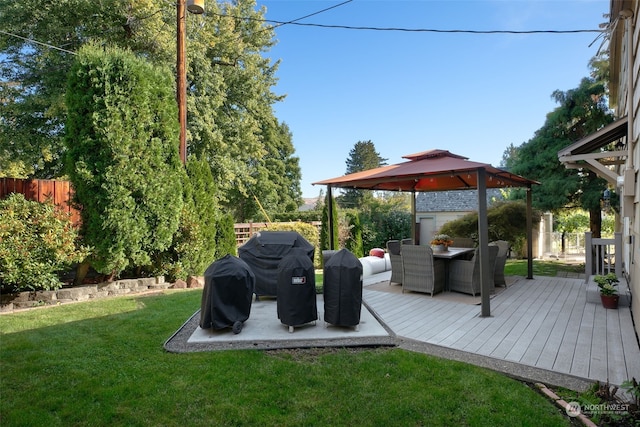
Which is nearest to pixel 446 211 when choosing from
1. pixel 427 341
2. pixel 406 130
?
pixel 406 130

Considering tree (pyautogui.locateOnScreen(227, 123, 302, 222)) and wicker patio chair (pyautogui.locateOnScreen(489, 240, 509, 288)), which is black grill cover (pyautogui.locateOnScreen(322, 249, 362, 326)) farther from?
tree (pyautogui.locateOnScreen(227, 123, 302, 222))

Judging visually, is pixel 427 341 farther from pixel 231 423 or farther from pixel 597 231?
pixel 597 231

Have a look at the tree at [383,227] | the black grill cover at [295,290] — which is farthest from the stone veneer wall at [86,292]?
the tree at [383,227]

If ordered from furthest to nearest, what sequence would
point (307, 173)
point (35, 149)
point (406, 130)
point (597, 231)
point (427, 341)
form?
point (307, 173), point (406, 130), point (35, 149), point (597, 231), point (427, 341)

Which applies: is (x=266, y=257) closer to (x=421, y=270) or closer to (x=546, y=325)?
(x=421, y=270)

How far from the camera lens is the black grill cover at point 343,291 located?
14.3 feet

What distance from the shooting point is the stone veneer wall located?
18.8ft

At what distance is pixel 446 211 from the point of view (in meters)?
19.9

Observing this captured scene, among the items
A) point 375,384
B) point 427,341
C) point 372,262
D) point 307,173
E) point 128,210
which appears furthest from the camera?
point 307,173

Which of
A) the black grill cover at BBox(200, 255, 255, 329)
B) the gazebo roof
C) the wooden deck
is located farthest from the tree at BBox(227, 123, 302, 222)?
the black grill cover at BBox(200, 255, 255, 329)

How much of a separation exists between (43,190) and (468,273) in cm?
773

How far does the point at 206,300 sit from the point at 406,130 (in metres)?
21.5

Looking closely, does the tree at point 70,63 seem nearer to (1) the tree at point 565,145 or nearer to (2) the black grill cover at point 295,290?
(2) the black grill cover at point 295,290

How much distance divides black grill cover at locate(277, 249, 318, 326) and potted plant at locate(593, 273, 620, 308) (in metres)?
4.52
